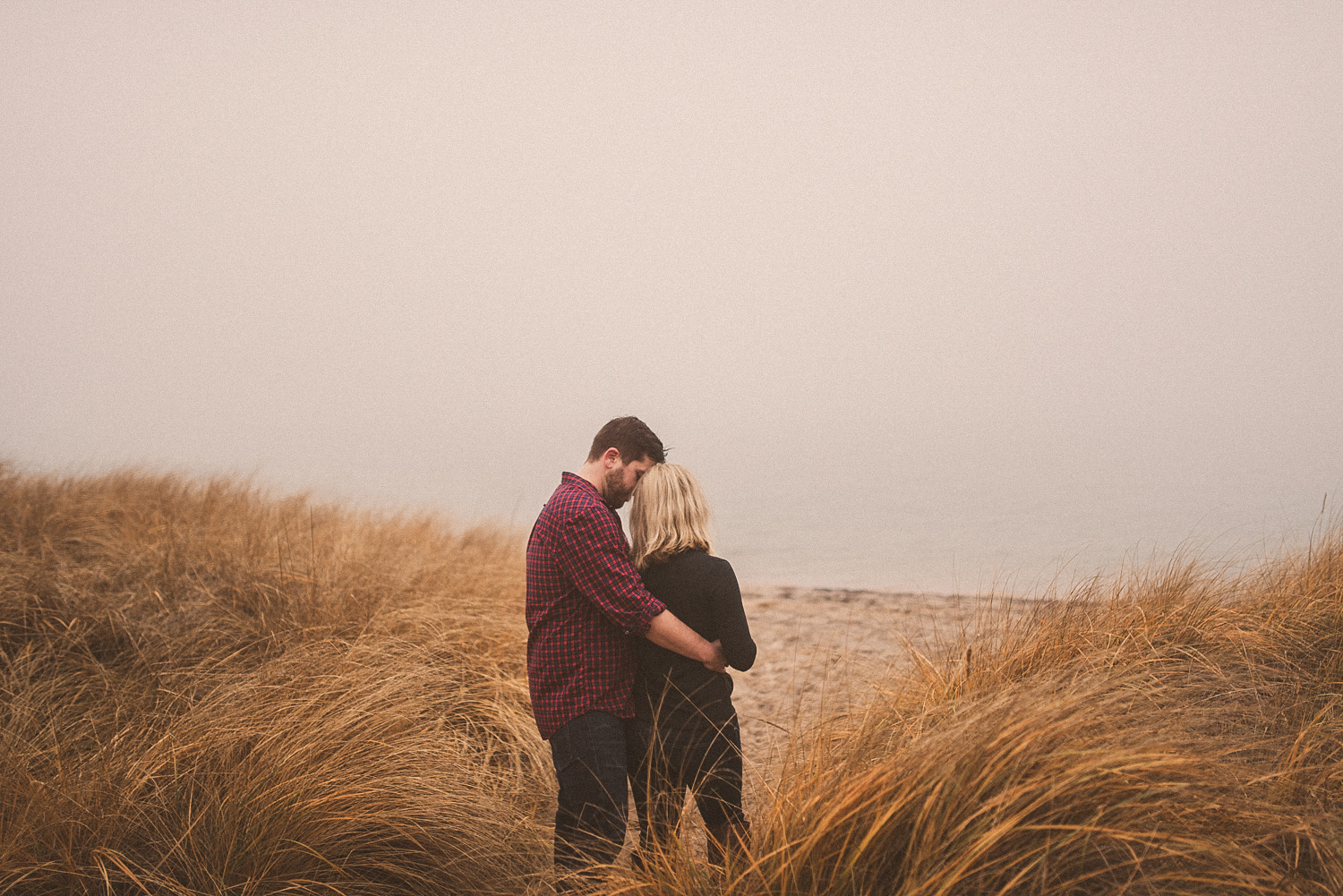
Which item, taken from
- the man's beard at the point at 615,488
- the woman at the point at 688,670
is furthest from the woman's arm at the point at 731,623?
the man's beard at the point at 615,488

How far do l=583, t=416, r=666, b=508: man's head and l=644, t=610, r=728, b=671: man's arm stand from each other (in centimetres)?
50

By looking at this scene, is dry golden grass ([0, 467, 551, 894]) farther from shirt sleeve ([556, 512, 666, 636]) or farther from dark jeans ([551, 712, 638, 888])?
shirt sleeve ([556, 512, 666, 636])

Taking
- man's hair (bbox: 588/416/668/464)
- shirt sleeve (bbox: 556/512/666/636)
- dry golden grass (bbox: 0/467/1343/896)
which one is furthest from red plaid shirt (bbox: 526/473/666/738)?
dry golden grass (bbox: 0/467/1343/896)

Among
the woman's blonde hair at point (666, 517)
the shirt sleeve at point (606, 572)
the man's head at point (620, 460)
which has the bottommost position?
the shirt sleeve at point (606, 572)

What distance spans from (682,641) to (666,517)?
41cm

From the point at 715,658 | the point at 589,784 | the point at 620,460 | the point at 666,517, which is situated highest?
the point at 620,460

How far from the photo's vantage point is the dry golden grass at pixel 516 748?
78.0 inches

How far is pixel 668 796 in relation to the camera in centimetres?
271

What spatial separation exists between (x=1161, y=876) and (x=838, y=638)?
616cm

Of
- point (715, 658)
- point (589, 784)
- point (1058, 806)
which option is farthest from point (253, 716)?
point (1058, 806)

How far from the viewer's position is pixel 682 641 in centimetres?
258

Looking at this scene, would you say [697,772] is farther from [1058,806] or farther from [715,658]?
[1058,806]

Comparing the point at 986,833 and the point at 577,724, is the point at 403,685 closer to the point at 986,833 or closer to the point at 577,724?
the point at 577,724

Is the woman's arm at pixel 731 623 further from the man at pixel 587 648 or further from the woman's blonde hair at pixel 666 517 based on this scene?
the woman's blonde hair at pixel 666 517
